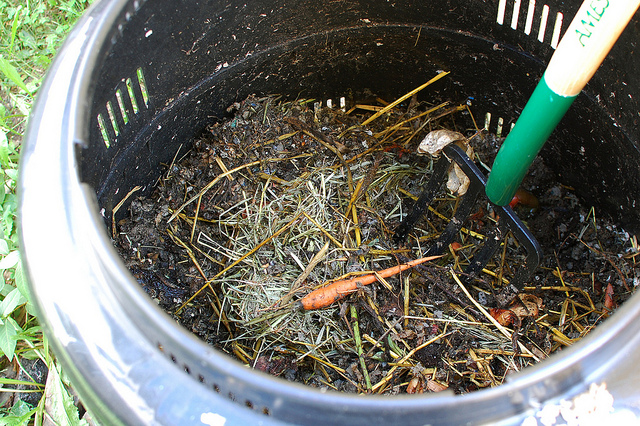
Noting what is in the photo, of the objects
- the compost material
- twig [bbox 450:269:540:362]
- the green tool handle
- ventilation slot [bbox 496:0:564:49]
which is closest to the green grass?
the compost material

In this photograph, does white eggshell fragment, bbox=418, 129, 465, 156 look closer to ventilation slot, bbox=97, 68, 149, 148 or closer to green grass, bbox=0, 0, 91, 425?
ventilation slot, bbox=97, 68, 149, 148

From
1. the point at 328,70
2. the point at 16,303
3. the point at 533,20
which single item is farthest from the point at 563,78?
the point at 16,303

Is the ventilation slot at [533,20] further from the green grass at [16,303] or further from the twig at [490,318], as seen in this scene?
the green grass at [16,303]

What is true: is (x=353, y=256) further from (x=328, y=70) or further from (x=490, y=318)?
(x=328, y=70)

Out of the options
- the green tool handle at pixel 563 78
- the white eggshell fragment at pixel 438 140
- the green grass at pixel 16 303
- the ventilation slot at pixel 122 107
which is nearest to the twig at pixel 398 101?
the white eggshell fragment at pixel 438 140

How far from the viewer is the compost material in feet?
3.99

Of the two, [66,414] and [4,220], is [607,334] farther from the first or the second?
[4,220]

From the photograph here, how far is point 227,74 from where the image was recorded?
4.51 feet

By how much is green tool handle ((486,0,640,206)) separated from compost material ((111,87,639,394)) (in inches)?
12.9

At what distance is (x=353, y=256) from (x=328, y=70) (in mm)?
576

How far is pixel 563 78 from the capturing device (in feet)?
2.93

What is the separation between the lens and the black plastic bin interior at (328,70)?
0.99m

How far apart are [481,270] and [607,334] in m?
0.79

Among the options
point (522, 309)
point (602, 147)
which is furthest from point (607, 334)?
point (602, 147)
